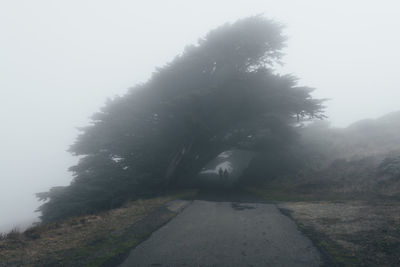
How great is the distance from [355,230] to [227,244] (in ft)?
10.6

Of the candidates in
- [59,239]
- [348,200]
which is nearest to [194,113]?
[348,200]

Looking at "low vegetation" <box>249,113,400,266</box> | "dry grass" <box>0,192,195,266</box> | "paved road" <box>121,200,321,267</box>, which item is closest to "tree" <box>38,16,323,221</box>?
"low vegetation" <box>249,113,400,266</box>

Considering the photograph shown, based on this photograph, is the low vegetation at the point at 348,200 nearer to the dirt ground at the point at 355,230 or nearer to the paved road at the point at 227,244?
the dirt ground at the point at 355,230

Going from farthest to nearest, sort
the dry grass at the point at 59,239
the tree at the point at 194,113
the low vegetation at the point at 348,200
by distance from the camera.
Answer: the tree at the point at 194,113
the dry grass at the point at 59,239
the low vegetation at the point at 348,200

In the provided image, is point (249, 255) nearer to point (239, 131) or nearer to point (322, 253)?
point (322, 253)

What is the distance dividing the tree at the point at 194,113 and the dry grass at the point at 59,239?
777 cm

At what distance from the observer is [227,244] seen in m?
5.47

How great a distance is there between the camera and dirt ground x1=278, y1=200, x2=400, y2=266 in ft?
14.6

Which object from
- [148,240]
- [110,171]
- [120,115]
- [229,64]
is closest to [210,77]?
[229,64]

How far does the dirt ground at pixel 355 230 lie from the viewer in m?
4.45

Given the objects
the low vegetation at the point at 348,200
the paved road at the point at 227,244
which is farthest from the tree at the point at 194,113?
the paved road at the point at 227,244

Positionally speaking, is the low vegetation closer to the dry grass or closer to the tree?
the tree

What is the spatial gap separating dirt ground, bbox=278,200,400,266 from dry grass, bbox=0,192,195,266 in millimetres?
5169

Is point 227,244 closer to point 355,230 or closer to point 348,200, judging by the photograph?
point 355,230
